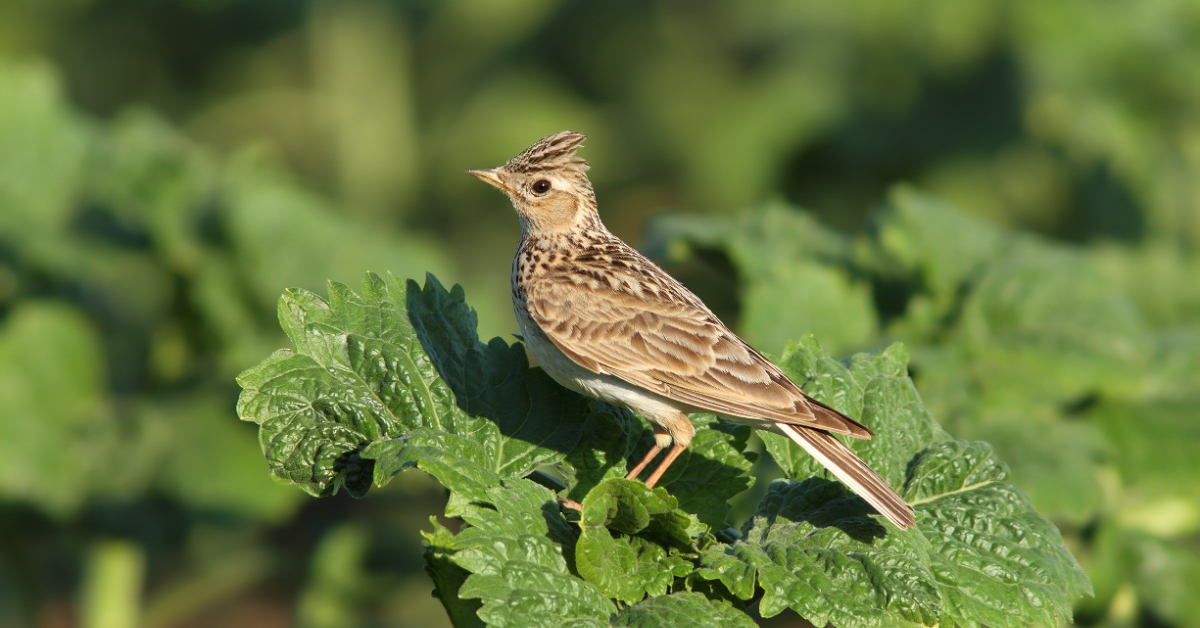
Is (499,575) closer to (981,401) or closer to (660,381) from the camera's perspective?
(660,381)

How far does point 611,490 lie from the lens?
2900 millimetres

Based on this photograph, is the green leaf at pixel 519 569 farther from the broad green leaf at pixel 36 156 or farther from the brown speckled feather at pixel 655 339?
the broad green leaf at pixel 36 156

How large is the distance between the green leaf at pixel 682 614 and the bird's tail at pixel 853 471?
54 centimetres

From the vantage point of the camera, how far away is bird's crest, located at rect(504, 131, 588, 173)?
16.0ft

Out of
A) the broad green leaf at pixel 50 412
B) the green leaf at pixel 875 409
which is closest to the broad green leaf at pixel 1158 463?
the green leaf at pixel 875 409

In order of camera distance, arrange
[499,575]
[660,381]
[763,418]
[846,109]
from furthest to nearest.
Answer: [846,109] < [660,381] < [763,418] < [499,575]

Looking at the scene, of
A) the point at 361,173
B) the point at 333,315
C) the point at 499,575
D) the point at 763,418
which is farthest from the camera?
the point at 361,173

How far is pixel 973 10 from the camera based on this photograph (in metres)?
12.3

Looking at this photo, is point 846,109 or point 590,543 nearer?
point 590,543

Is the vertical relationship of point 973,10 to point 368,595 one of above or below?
above

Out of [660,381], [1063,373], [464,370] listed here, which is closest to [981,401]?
[1063,373]

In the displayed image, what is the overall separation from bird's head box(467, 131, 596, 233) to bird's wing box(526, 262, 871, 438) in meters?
0.48

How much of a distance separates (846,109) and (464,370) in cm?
916

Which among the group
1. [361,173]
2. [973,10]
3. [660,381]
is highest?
[973,10]
